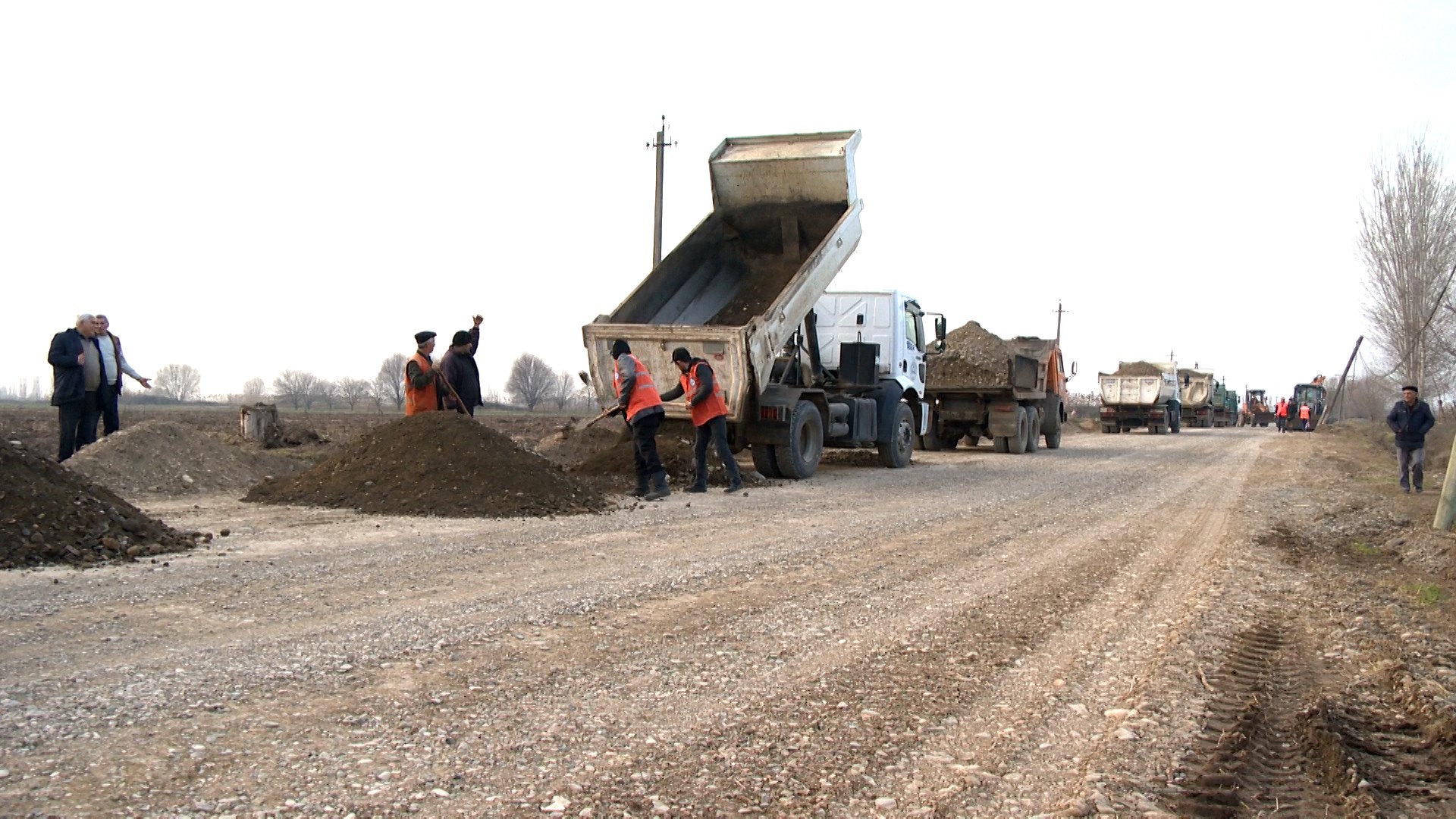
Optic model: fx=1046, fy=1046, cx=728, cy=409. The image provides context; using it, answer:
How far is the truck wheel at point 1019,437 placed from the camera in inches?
833

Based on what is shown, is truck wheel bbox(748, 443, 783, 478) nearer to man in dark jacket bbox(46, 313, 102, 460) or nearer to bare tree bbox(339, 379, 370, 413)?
man in dark jacket bbox(46, 313, 102, 460)

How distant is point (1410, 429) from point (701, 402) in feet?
28.9

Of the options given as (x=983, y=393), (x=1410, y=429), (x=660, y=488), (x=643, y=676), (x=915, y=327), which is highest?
(x=915, y=327)

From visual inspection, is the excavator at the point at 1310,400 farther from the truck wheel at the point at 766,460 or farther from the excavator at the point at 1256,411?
the truck wheel at the point at 766,460

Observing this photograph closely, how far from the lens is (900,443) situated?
15953 millimetres

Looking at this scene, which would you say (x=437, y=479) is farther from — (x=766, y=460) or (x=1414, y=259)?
(x=1414, y=259)

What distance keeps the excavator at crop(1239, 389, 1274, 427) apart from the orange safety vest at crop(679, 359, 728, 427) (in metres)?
56.4

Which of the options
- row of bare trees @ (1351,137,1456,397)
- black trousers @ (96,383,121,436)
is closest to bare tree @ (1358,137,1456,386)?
row of bare trees @ (1351,137,1456,397)

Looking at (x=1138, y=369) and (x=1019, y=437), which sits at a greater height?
(x=1138, y=369)

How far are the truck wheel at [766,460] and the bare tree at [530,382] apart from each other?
5499 centimetres

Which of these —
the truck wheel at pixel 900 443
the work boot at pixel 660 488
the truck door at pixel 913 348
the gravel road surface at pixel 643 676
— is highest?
the truck door at pixel 913 348

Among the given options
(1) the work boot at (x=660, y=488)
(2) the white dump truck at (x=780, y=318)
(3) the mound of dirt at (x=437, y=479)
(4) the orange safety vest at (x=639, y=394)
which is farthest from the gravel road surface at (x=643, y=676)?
(2) the white dump truck at (x=780, y=318)

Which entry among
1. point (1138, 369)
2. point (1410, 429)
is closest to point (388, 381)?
point (1138, 369)

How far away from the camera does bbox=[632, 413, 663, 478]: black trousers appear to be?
10.6 m
